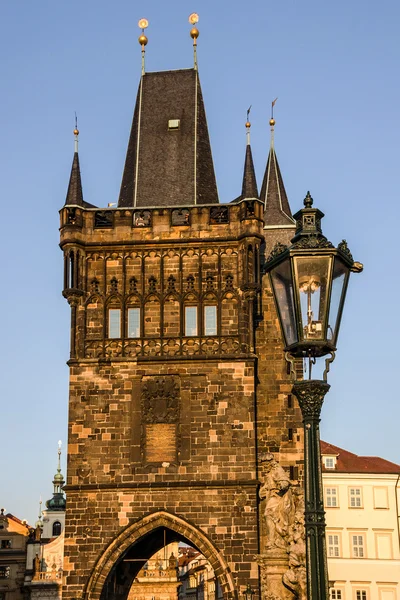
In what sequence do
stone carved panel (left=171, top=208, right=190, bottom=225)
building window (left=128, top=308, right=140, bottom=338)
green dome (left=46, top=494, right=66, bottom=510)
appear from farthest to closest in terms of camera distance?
green dome (left=46, top=494, right=66, bottom=510)
stone carved panel (left=171, top=208, right=190, bottom=225)
building window (left=128, top=308, right=140, bottom=338)

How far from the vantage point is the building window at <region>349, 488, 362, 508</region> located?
113ft

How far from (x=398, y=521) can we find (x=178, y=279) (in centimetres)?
1377

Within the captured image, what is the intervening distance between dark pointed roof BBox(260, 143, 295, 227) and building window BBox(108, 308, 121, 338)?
17.7 ft

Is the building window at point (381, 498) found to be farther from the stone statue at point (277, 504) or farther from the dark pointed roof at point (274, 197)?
the stone statue at point (277, 504)

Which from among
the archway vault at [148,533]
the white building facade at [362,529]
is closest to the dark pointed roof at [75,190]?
the archway vault at [148,533]

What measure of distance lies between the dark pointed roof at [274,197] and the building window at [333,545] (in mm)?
11218

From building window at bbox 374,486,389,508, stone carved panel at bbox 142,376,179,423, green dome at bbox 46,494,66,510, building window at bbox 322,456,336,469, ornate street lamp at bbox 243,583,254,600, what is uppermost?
green dome at bbox 46,494,66,510

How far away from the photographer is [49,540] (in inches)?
1932

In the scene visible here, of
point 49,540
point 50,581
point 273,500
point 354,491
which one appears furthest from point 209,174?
point 49,540

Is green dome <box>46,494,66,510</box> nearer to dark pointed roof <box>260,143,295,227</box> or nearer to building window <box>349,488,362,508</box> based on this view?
building window <box>349,488,362,508</box>

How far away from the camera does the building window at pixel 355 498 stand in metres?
34.5

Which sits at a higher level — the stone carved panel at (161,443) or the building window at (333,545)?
the stone carved panel at (161,443)

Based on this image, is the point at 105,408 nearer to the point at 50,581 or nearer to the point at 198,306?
the point at 198,306

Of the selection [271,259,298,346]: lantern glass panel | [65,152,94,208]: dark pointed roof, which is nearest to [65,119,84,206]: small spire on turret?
[65,152,94,208]: dark pointed roof
